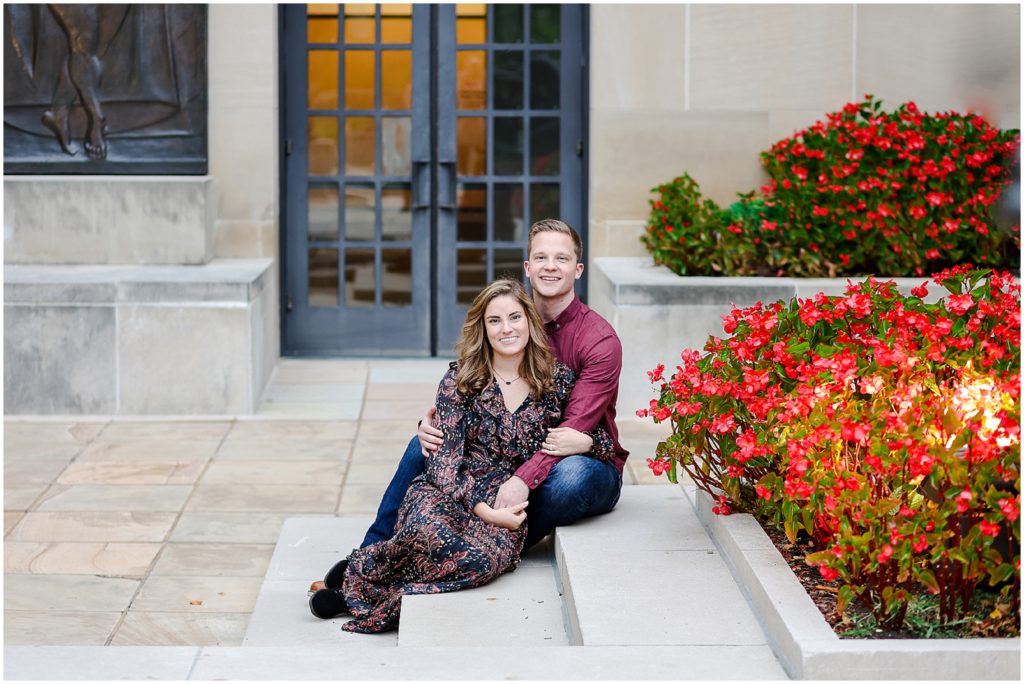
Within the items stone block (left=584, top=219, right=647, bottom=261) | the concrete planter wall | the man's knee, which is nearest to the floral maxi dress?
the man's knee

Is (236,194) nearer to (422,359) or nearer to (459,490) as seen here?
(422,359)

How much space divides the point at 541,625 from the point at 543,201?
220 inches

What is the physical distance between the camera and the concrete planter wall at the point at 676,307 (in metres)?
7.77

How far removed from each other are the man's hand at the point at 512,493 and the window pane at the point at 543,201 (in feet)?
16.6

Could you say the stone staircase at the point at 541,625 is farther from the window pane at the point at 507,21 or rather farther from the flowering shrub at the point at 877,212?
the window pane at the point at 507,21

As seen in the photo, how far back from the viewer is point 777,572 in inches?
159

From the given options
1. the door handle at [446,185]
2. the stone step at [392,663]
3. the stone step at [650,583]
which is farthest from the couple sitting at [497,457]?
the door handle at [446,185]

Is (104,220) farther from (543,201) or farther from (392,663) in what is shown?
(392,663)

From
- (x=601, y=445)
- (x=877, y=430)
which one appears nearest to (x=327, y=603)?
(x=601, y=445)

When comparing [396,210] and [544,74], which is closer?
[544,74]

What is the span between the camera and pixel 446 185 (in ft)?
31.4

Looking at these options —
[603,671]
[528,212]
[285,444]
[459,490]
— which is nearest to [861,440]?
[603,671]

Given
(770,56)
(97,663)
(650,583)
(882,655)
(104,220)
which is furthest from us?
(770,56)

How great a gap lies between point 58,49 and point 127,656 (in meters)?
5.94
